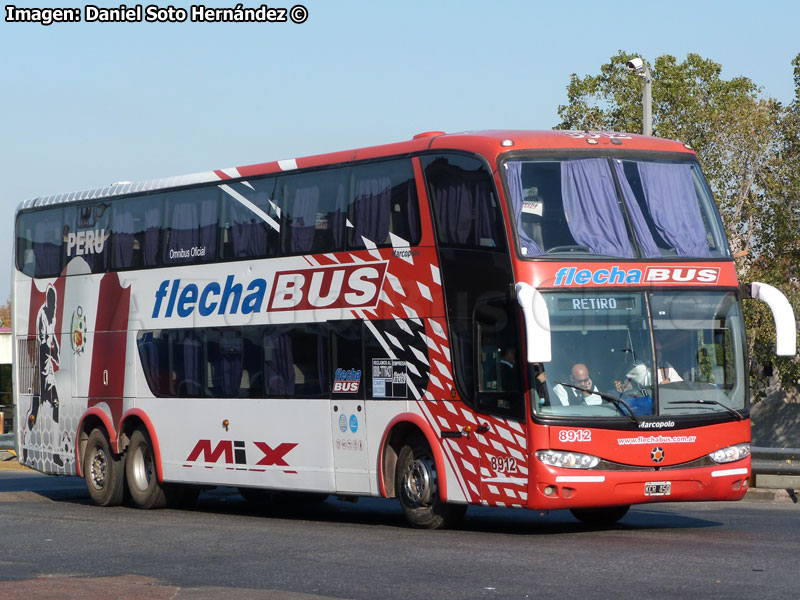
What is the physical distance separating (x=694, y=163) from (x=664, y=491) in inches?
143

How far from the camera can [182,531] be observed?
15852 millimetres

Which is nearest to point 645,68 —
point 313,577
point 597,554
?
point 597,554

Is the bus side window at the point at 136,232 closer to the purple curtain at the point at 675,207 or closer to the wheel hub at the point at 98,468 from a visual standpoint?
the wheel hub at the point at 98,468

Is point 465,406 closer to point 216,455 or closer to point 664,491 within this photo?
point 664,491

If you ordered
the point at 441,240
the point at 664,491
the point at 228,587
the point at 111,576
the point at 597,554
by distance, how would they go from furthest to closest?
the point at 441,240 → the point at 664,491 → the point at 597,554 → the point at 111,576 → the point at 228,587

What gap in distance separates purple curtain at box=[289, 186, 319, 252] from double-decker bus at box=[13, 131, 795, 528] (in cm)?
3

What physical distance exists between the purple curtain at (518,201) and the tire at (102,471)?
828 cm

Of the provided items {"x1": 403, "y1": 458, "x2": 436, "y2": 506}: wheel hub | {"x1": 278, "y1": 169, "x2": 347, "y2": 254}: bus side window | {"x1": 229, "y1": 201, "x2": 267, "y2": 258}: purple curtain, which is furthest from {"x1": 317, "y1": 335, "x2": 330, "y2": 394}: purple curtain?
{"x1": 403, "y1": 458, "x2": 436, "y2": 506}: wheel hub

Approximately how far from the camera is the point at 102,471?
67.8 ft

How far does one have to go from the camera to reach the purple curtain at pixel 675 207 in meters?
15.0

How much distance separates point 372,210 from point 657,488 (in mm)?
4378

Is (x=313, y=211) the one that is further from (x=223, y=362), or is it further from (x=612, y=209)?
(x=612, y=209)

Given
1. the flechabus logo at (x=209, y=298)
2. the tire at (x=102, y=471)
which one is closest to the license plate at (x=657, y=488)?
the flechabus logo at (x=209, y=298)

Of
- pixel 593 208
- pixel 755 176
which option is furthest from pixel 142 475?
pixel 755 176
